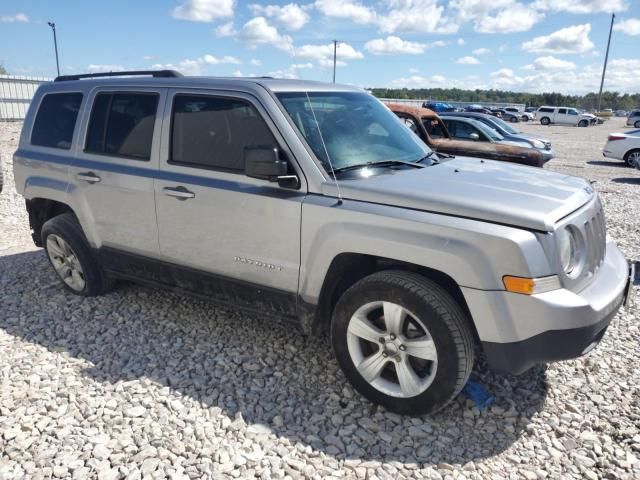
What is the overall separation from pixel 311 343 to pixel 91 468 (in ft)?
5.89

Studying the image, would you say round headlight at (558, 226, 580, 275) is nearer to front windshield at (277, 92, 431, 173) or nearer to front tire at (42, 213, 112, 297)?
front windshield at (277, 92, 431, 173)

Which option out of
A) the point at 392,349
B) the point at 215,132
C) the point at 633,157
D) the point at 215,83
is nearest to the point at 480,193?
the point at 392,349

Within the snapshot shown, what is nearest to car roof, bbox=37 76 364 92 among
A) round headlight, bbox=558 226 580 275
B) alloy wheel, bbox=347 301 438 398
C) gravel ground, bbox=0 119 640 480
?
alloy wheel, bbox=347 301 438 398

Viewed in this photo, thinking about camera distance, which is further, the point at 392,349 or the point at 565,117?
the point at 565,117

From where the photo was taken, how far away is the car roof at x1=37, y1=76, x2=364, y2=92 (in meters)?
3.57

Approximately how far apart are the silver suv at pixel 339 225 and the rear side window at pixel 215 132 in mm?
11

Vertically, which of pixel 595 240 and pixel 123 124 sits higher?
pixel 123 124

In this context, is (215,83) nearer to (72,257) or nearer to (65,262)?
(72,257)

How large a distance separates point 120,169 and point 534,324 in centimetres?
320

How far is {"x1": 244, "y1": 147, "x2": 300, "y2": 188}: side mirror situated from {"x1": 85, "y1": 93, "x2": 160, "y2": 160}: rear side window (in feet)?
3.73

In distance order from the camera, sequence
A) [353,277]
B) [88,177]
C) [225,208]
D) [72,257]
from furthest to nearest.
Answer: [72,257]
[88,177]
[225,208]
[353,277]

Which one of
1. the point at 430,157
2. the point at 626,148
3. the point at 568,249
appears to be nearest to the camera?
the point at 568,249

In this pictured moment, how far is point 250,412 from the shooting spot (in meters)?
A: 3.15

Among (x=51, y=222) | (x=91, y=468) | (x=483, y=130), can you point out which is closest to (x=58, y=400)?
(x=91, y=468)
